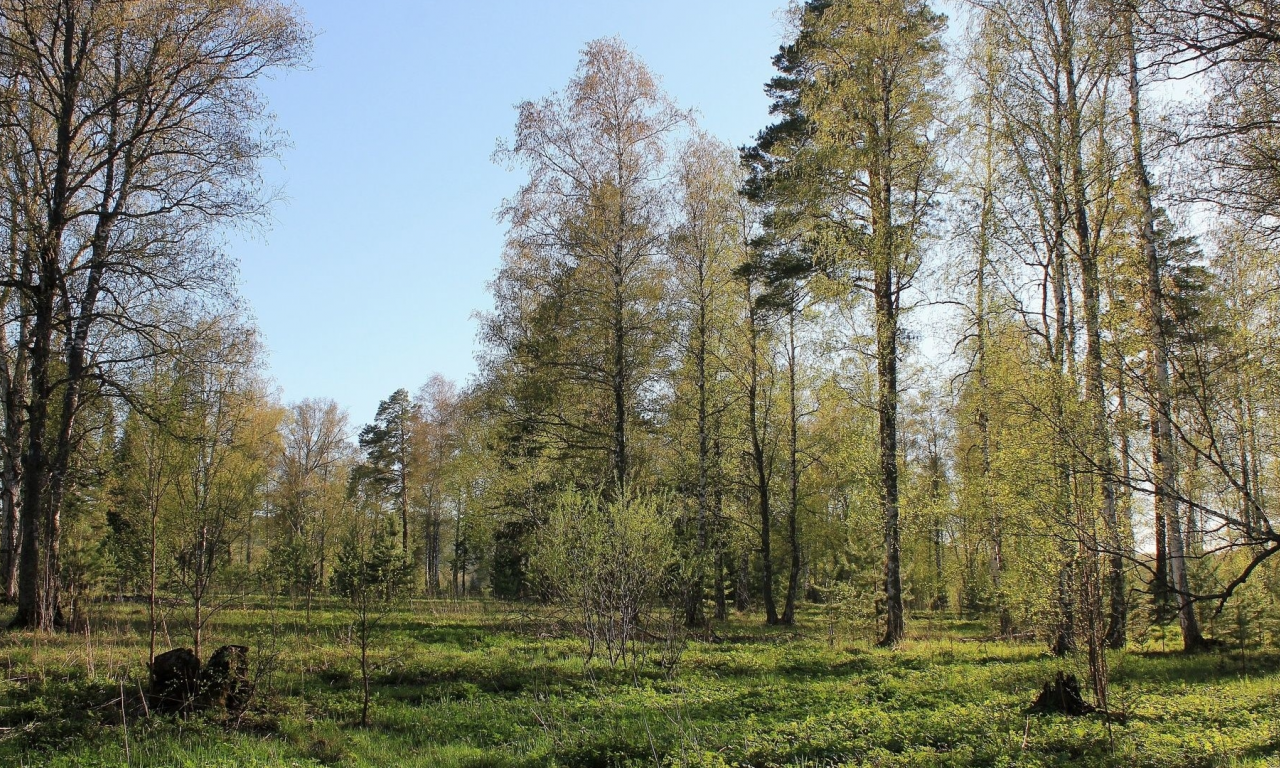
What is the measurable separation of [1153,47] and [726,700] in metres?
7.55

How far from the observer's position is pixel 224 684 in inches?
275

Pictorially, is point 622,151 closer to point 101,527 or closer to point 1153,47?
point 1153,47

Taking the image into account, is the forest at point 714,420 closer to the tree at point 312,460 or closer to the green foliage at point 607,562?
the green foliage at point 607,562

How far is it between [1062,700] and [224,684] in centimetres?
822

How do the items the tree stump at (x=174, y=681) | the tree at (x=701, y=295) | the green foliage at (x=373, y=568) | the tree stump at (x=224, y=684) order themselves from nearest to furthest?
the tree stump at (x=174, y=681) → the tree stump at (x=224, y=684) → the green foliage at (x=373, y=568) → the tree at (x=701, y=295)

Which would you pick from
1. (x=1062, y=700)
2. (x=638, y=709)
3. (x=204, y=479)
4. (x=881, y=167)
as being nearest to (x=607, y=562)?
(x=638, y=709)

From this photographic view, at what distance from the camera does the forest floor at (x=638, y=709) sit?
5.63m

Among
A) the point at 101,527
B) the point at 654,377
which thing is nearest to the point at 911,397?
the point at 654,377

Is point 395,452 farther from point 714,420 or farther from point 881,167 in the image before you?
point 881,167

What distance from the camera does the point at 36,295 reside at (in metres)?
10.1

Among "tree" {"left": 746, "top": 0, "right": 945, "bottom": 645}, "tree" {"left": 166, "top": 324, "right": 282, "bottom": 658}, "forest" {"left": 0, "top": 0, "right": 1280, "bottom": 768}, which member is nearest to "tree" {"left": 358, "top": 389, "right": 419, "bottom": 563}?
"forest" {"left": 0, "top": 0, "right": 1280, "bottom": 768}

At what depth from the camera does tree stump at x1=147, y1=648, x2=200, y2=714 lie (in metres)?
6.75

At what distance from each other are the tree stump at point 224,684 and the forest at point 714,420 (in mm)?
41

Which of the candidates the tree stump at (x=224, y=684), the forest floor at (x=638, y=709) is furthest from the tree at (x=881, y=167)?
the tree stump at (x=224, y=684)
